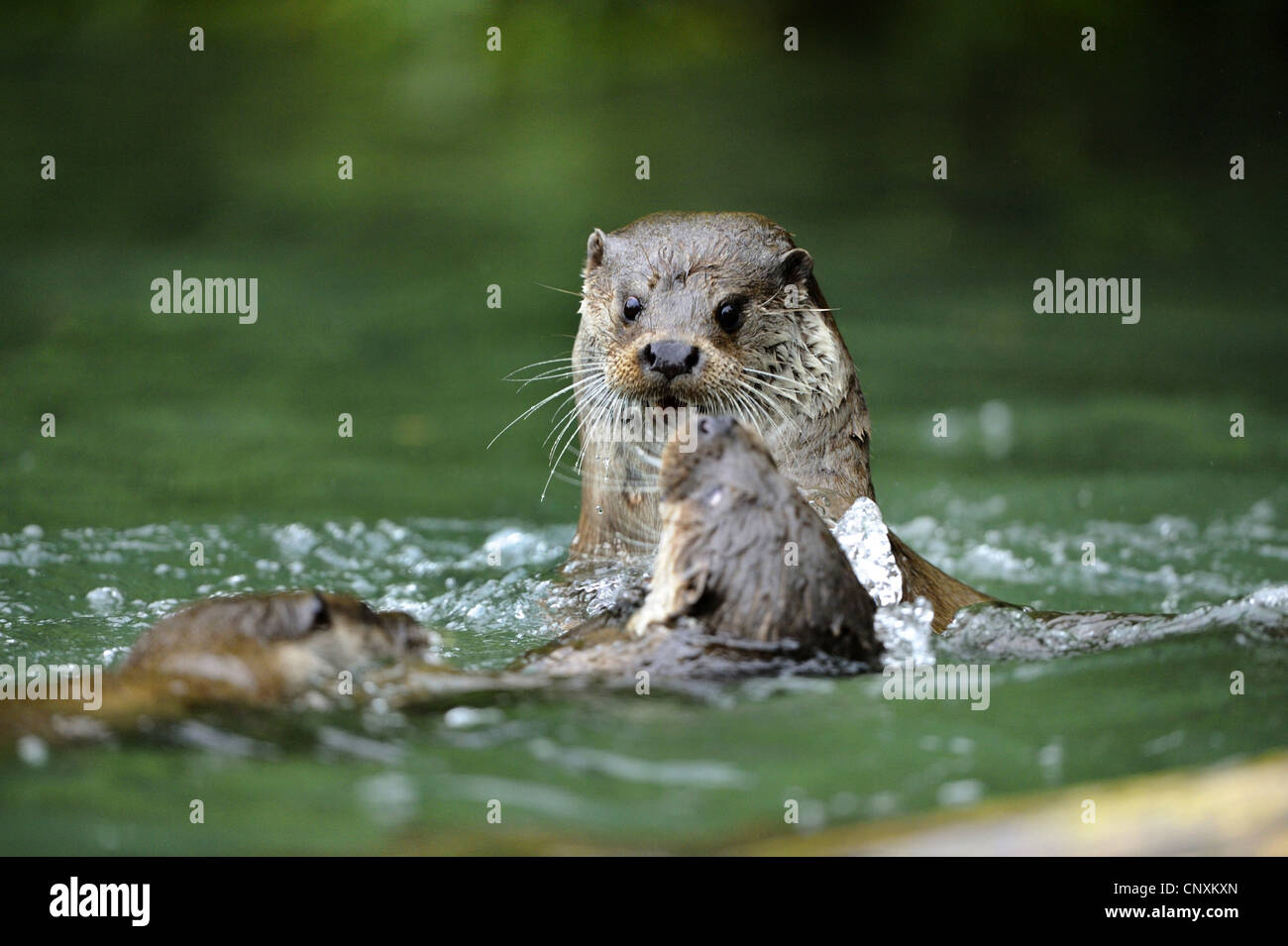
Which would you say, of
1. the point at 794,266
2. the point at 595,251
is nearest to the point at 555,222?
the point at 595,251

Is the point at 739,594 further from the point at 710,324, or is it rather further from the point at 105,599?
the point at 105,599

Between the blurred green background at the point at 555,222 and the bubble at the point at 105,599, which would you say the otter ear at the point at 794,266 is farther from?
the bubble at the point at 105,599

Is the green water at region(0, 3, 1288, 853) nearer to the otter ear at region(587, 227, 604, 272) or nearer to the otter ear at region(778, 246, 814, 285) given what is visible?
the otter ear at region(587, 227, 604, 272)

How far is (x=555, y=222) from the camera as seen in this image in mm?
10719

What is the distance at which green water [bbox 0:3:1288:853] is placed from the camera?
120 inches

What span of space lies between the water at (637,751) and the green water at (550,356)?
0.01 m

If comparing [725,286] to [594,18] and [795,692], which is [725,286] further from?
[594,18]

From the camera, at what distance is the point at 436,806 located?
2846 mm

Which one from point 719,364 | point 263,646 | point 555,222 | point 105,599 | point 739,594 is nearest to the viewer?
point 263,646

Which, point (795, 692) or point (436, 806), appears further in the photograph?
point (795, 692)

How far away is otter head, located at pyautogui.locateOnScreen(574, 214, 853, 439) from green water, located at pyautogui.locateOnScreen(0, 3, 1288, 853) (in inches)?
32.7

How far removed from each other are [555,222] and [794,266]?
628 centimetres

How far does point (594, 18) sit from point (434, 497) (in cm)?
847
